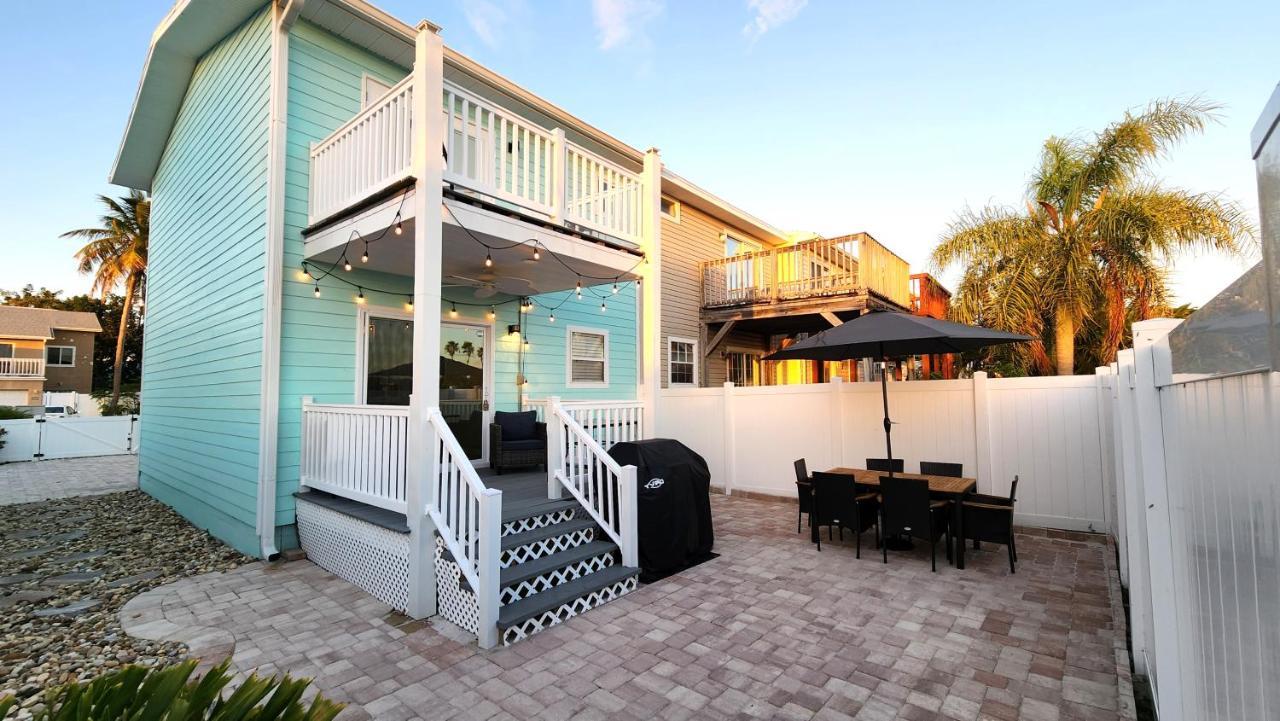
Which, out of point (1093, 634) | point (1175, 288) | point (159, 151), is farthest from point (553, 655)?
point (159, 151)

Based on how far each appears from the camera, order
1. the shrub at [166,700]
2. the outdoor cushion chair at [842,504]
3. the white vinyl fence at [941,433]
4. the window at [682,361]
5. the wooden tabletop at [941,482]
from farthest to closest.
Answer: the window at [682,361] < the white vinyl fence at [941,433] < the outdoor cushion chair at [842,504] < the wooden tabletop at [941,482] < the shrub at [166,700]

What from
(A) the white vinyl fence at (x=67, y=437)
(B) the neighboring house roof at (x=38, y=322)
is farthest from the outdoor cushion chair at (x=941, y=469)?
(B) the neighboring house roof at (x=38, y=322)

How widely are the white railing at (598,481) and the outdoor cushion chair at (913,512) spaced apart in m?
2.43

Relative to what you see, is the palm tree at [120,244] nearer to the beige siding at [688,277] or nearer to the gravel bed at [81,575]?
the gravel bed at [81,575]

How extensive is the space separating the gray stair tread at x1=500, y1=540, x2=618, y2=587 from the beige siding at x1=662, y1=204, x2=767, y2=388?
6.62 meters

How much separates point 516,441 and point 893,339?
4.94 m

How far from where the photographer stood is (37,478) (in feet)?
37.7

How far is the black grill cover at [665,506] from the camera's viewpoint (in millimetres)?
4969

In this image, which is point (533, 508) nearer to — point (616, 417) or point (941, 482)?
point (616, 417)

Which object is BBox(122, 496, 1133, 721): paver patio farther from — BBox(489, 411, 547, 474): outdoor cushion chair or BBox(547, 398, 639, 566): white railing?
BBox(489, 411, 547, 474): outdoor cushion chair

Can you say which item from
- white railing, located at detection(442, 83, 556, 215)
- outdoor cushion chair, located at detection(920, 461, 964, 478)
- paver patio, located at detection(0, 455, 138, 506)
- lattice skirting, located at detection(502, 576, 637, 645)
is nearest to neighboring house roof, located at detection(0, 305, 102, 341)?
paver patio, located at detection(0, 455, 138, 506)

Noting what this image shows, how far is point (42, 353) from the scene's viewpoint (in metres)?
24.2

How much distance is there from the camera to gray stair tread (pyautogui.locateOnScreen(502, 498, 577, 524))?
184 inches

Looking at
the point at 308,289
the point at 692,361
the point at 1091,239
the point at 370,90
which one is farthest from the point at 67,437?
the point at 1091,239
